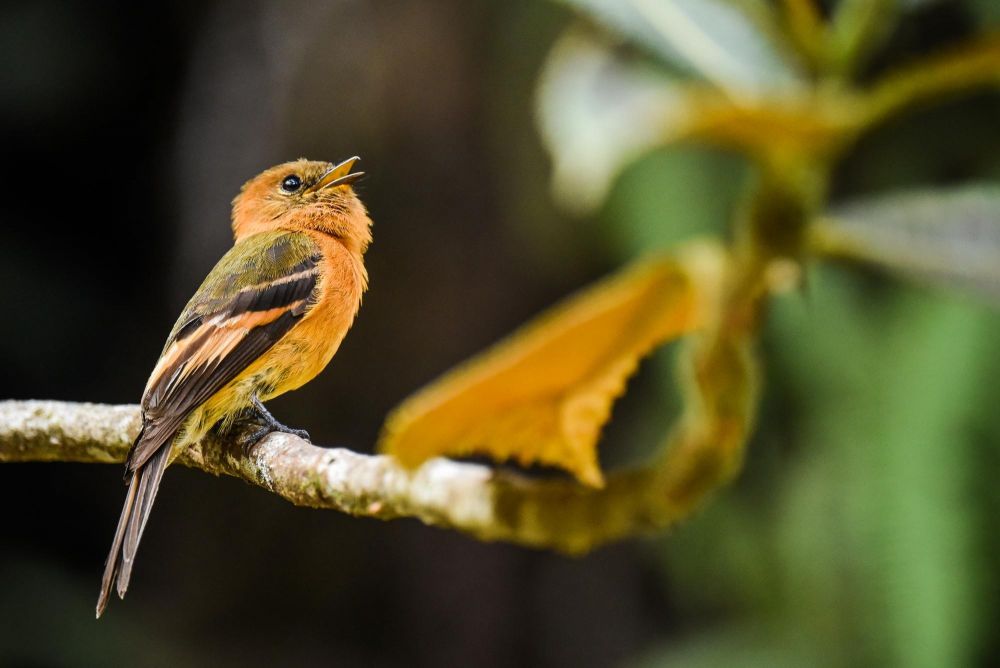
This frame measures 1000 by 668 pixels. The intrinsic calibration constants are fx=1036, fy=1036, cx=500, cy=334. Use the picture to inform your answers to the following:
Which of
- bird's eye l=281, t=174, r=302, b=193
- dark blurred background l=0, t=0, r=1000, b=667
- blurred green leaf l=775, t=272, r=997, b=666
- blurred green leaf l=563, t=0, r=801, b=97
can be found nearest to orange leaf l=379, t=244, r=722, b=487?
blurred green leaf l=563, t=0, r=801, b=97

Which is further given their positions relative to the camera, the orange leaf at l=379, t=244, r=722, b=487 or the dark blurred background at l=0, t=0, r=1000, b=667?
the dark blurred background at l=0, t=0, r=1000, b=667

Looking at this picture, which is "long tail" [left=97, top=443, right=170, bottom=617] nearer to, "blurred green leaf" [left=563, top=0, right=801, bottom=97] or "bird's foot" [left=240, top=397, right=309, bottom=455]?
"bird's foot" [left=240, top=397, right=309, bottom=455]

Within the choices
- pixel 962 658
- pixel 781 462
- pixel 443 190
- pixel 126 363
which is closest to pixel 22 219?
pixel 126 363

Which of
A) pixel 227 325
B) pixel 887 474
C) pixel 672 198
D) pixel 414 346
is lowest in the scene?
pixel 227 325

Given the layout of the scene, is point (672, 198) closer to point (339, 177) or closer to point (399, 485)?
point (339, 177)

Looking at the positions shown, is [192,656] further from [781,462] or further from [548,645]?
[781,462]

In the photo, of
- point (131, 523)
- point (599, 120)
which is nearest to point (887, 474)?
point (131, 523)
